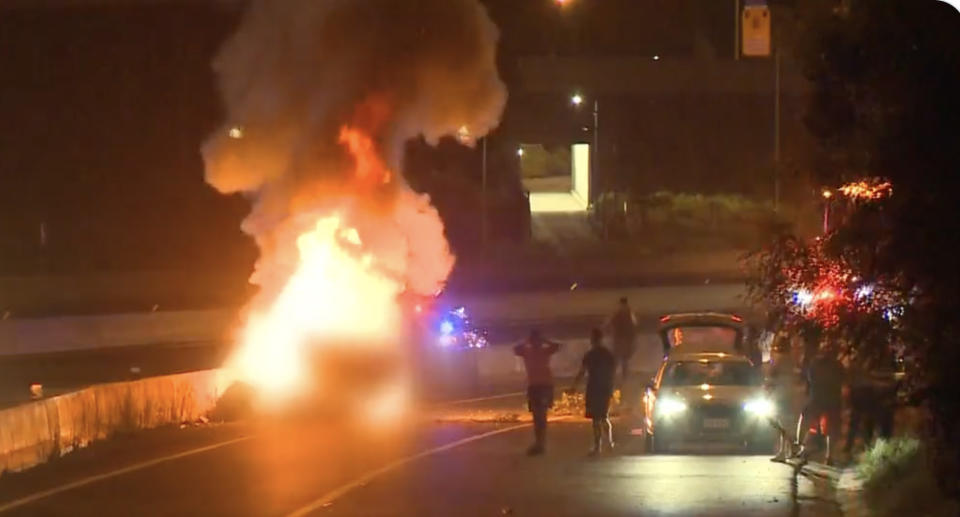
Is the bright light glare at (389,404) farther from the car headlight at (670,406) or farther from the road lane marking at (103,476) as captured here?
the car headlight at (670,406)

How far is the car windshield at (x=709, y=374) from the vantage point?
19422mm

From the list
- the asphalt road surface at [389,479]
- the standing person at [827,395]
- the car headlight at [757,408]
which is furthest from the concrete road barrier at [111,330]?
the standing person at [827,395]

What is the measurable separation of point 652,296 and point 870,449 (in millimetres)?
31497

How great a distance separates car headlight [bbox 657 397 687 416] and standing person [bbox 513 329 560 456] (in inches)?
54.4

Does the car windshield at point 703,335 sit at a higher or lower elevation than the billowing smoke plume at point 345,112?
lower

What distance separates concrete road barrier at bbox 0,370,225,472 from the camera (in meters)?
17.5

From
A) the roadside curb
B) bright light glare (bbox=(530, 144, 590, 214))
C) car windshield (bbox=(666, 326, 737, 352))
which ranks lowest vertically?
the roadside curb

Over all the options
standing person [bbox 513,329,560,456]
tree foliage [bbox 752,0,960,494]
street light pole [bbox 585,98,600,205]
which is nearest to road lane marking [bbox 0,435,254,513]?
standing person [bbox 513,329,560,456]

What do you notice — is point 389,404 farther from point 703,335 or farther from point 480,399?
point 703,335

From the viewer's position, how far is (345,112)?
26.6 meters

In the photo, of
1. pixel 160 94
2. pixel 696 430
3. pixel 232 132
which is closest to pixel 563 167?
pixel 160 94

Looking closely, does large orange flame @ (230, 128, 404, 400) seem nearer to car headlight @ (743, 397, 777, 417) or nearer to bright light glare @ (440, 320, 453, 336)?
bright light glare @ (440, 320, 453, 336)

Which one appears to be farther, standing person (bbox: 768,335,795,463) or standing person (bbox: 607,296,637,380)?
standing person (bbox: 607,296,637,380)

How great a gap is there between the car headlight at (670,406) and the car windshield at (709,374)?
0.39 m
